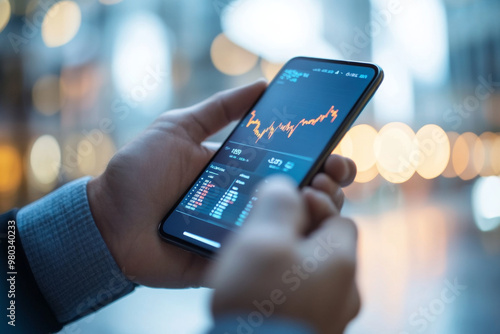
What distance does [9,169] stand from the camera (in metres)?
3.10

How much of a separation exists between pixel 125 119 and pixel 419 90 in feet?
7.59

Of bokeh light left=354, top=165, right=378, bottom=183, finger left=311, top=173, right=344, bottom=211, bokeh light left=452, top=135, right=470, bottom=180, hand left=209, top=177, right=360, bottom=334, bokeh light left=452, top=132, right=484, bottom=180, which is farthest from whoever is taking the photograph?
bokeh light left=452, top=135, right=470, bottom=180

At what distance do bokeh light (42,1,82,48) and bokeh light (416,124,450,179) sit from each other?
2.43 metres

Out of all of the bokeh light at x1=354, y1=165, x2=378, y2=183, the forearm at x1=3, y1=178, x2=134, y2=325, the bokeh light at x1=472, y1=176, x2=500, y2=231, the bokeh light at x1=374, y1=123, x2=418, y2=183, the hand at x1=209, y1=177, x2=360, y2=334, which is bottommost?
the bokeh light at x1=472, y1=176, x2=500, y2=231

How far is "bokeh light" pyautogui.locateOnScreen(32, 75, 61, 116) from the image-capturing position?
311 cm

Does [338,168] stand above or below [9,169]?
above

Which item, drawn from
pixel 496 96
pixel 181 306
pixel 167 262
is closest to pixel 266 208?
pixel 167 262

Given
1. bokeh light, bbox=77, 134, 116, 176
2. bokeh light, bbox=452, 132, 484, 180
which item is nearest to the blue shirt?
bokeh light, bbox=77, 134, 116, 176

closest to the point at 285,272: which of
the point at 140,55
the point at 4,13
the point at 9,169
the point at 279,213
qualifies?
the point at 279,213

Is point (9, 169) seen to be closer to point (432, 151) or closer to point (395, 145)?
point (395, 145)

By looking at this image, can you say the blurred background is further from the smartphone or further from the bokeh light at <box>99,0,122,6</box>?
the smartphone

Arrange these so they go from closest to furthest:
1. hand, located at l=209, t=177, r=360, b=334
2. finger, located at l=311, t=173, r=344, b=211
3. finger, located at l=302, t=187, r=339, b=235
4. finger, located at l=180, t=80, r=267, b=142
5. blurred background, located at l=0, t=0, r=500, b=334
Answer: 1. hand, located at l=209, t=177, r=360, b=334
2. finger, located at l=302, t=187, r=339, b=235
3. finger, located at l=311, t=173, r=344, b=211
4. finger, located at l=180, t=80, r=267, b=142
5. blurred background, located at l=0, t=0, r=500, b=334

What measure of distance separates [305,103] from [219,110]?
25 centimetres

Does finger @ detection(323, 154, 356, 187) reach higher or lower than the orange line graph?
lower
